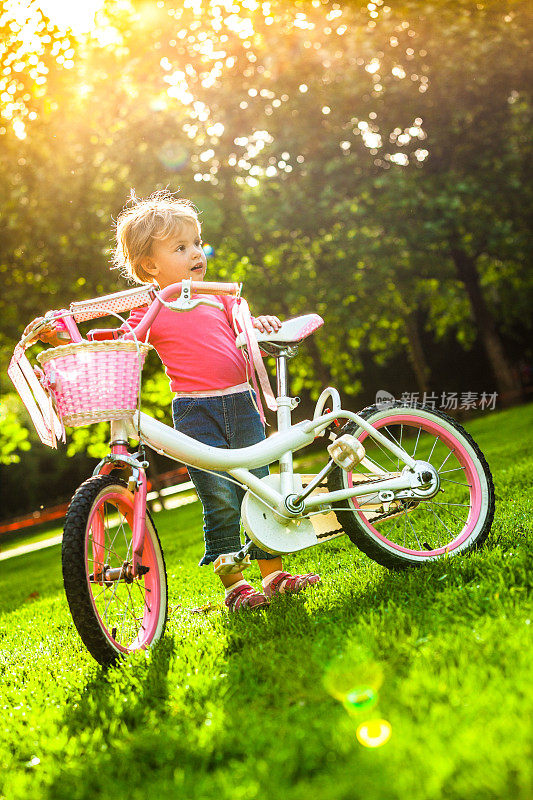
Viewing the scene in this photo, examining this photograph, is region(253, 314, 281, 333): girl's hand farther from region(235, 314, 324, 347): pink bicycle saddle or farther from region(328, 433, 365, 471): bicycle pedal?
region(328, 433, 365, 471): bicycle pedal

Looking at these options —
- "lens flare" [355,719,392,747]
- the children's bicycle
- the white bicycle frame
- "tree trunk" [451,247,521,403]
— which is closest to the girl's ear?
the children's bicycle

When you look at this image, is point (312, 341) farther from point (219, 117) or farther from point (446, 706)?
point (446, 706)

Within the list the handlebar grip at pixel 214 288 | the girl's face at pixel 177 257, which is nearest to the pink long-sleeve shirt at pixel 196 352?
the girl's face at pixel 177 257

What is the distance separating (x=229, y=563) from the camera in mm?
3359

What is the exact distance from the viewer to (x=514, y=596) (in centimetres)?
263

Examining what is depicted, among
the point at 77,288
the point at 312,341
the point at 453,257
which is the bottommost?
the point at 312,341

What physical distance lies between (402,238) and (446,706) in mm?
16607

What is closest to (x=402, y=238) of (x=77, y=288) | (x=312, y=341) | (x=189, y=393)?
(x=312, y=341)

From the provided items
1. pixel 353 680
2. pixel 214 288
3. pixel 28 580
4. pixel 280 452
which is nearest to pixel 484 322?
pixel 28 580

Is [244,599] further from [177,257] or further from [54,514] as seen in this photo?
[54,514]

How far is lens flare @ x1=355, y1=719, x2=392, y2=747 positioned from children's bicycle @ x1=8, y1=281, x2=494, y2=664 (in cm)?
125

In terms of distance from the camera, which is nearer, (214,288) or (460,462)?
(214,288)

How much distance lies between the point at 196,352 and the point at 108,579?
4.27 ft

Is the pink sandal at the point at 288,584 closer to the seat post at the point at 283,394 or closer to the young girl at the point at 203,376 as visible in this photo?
the young girl at the point at 203,376
